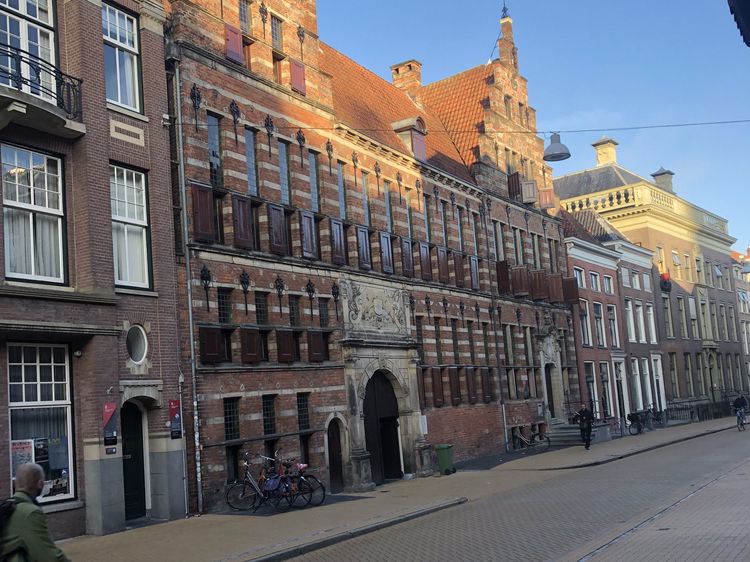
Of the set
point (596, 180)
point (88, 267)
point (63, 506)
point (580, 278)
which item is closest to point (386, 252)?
point (88, 267)

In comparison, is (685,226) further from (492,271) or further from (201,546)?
(201,546)

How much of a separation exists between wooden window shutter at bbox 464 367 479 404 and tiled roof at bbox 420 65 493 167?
8693 millimetres

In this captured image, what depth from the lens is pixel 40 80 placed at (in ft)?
50.2

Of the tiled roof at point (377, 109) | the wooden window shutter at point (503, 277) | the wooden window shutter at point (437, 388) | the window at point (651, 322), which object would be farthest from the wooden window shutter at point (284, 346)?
the window at point (651, 322)

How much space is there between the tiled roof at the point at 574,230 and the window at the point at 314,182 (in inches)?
762

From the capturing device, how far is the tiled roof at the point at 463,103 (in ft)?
116

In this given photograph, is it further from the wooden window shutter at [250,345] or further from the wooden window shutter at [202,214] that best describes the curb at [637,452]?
the wooden window shutter at [202,214]

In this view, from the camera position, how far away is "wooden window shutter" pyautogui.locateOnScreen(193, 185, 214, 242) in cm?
1867

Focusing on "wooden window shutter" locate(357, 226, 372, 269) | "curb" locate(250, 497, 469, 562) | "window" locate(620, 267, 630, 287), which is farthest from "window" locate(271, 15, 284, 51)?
"window" locate(620, 267, 630, 287)

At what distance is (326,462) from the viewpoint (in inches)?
858

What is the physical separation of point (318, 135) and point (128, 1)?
711 centimetres

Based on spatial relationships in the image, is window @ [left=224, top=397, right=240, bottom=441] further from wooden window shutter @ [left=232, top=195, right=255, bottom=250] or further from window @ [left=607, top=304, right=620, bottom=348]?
window @ [left=607, top=304, right=620, bottom=348]

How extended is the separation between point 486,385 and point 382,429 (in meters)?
7.30

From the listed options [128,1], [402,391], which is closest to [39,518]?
[128,1]
